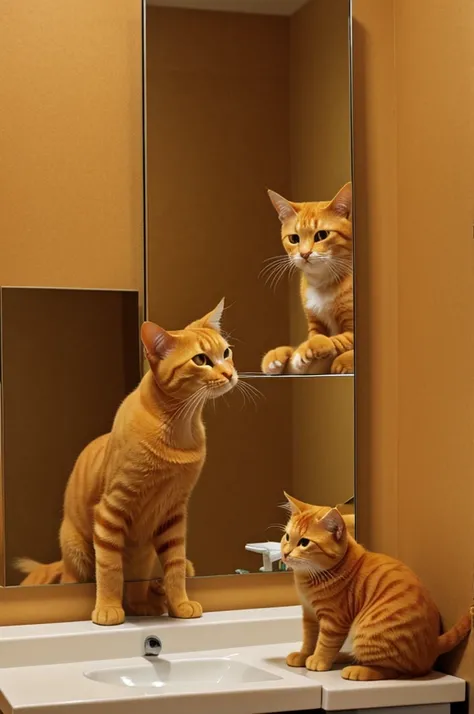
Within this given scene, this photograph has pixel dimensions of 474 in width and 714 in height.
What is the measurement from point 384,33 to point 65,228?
869 millimetres

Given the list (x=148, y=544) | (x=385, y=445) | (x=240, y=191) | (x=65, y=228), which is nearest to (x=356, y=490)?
(x=385, y=445)

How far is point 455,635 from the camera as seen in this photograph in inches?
78.7

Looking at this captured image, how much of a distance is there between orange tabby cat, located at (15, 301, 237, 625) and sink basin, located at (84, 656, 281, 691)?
12 centimetres

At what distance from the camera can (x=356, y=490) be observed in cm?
232

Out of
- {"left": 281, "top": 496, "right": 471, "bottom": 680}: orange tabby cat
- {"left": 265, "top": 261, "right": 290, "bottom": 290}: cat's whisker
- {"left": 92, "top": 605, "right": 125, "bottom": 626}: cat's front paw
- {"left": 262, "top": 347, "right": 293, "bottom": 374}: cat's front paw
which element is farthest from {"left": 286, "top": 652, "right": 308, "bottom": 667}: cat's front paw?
{"left": 265, "top": 261, "right": 290, "bottom": 290}: cat's whisker

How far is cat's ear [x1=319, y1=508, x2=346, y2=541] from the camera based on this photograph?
199cm

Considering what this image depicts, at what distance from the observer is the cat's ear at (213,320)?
2188mm

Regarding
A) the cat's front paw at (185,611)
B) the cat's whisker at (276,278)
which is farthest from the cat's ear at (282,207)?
the cat's front paw at (185,611)

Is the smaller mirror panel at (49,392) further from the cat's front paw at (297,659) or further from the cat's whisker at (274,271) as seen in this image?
the cat's front paw at (297,659)

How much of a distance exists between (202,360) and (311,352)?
274 mm

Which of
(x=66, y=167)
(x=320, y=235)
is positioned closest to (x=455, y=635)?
(x=320, y=235)

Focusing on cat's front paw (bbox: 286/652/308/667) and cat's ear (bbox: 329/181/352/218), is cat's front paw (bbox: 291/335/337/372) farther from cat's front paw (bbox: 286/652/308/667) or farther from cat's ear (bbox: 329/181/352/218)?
cat's front paw (bbox: 286/652/308/667)

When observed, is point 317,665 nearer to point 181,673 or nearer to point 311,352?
point 181,673

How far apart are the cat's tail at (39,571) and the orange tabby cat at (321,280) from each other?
1.99 ft
